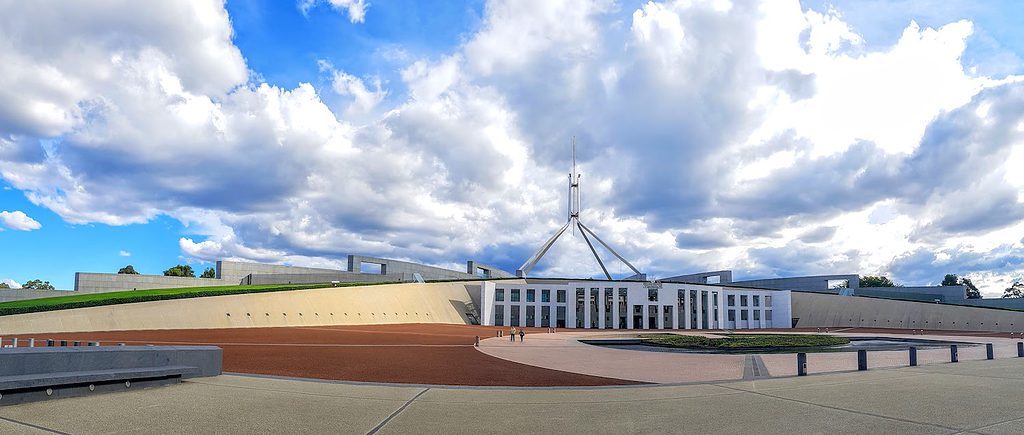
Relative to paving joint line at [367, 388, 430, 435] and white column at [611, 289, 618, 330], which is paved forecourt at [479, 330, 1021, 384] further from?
white column at [611, 289, 618, 330]

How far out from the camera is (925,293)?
3425 inches

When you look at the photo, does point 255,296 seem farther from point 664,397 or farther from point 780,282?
point 780,282

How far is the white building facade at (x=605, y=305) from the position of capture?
65188 millimetres

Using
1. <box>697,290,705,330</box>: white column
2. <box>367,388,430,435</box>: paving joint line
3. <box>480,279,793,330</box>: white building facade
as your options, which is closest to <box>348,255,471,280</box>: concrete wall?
<box>480,279,793,330</box>: white building facade

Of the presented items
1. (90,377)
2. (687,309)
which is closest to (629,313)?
(687,309)

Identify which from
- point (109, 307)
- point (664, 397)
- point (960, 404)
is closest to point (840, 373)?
point (960, 404)

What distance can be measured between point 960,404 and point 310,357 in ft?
59.7

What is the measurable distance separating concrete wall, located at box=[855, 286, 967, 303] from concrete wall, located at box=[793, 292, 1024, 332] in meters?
11.4

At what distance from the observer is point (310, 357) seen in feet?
68.9

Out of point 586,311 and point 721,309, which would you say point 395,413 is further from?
point 721,309

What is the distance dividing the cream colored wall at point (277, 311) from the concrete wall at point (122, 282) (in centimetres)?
2294

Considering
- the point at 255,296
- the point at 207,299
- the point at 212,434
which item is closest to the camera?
the point at 212,434

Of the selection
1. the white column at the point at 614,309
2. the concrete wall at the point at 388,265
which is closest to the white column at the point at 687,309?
the white column at the point at 614,309

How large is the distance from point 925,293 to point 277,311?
286ft
